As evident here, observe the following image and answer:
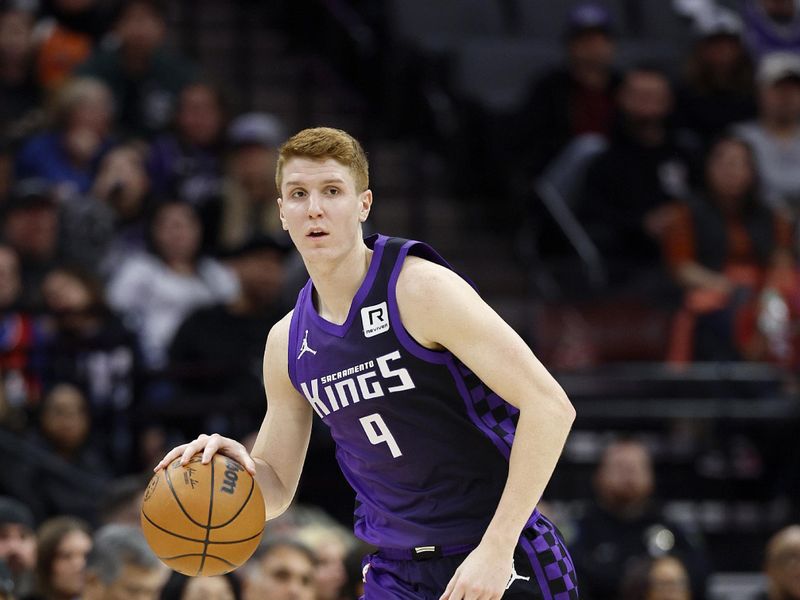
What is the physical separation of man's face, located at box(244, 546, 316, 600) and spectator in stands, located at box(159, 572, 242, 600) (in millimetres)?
186

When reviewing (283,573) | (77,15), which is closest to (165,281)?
(77,15)

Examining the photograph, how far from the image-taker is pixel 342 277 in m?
4.68

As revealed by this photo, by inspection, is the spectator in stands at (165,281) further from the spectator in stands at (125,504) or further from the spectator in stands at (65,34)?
the spectator in stands at (65,34)

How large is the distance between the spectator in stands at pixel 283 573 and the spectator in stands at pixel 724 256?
12.0 feet

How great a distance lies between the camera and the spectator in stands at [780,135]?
37.8 feet

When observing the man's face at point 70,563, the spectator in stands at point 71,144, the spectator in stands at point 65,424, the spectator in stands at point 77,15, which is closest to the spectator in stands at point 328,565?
the man's face at point 70,563

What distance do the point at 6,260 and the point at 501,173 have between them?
4390 millimetres

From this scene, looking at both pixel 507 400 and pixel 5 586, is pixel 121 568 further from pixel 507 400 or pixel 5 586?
pixel 507 400

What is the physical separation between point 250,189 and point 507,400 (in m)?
6.59

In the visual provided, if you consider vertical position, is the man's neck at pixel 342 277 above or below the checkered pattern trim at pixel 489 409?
above

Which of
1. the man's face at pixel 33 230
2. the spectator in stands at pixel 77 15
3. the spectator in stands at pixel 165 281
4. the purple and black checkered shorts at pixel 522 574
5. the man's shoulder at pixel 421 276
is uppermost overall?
the man's shoulder at pixel 421 276

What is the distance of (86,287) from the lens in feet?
30.2

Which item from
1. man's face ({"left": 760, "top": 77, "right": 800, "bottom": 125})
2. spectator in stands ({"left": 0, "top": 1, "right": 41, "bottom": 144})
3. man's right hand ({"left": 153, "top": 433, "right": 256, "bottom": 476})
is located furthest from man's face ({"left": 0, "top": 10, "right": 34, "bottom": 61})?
man's right hand ({"left": 153, "top": 433, "right": 256, "bottom": 476})

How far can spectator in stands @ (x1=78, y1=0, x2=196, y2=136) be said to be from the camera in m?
11.1
